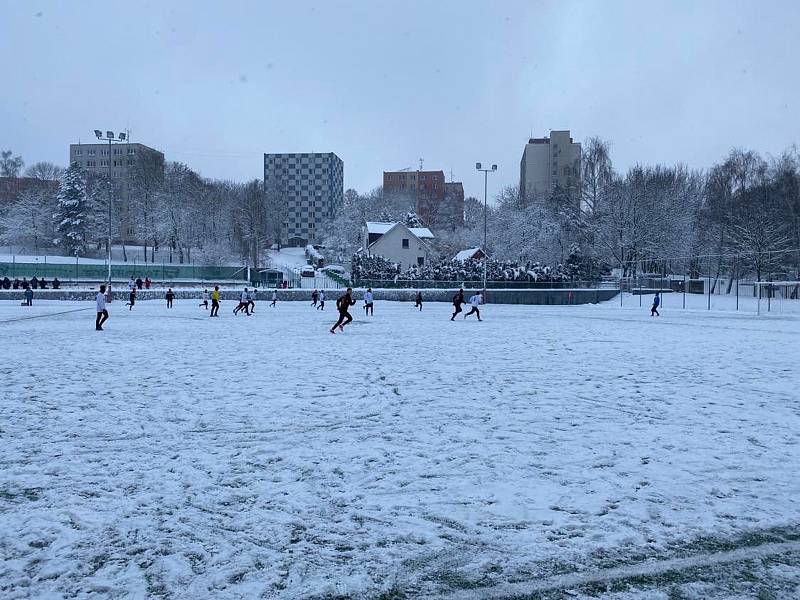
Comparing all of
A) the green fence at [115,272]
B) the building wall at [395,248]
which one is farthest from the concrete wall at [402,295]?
the building wall at [395,248]

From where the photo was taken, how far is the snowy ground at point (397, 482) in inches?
149

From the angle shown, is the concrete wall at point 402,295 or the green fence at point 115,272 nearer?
the concrete wall at point 402,295

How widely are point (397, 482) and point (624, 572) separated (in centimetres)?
227

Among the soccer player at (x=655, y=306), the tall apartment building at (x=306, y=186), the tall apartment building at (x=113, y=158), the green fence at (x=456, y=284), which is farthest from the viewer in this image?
the tall apartment building at (x=306, y=186)

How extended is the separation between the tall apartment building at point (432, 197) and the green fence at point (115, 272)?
189ft

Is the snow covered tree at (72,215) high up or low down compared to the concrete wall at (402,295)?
up

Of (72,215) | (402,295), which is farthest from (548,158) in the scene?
(402,295)

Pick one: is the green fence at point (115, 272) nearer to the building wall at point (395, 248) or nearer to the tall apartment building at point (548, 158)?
the building wall at point (395, 248)

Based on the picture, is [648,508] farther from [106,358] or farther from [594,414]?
[106,358]

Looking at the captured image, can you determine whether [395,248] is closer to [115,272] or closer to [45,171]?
[115,272]

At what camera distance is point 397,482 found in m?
5.44

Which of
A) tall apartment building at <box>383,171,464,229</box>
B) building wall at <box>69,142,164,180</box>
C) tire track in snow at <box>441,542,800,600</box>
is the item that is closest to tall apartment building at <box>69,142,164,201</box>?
building wall at <box>69,142,164,180</box>

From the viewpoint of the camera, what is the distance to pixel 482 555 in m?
4.04

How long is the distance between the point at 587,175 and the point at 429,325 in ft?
145
